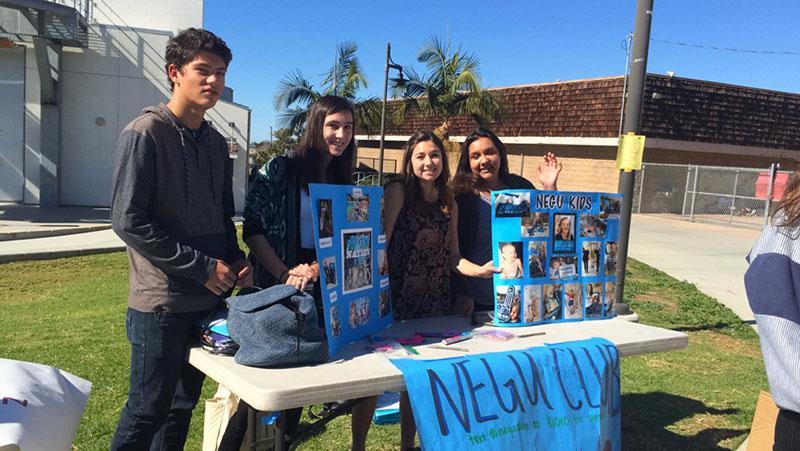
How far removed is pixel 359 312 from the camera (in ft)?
8.33

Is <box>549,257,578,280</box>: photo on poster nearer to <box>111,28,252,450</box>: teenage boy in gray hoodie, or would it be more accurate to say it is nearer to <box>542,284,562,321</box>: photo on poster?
<box>542,284,562,321</box>: photo on poster

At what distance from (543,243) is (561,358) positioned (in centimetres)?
59

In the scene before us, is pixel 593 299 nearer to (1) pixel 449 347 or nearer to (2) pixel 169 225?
(1) pixel 449 347

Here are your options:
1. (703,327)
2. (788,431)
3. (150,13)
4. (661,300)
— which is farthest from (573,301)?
(150,13)

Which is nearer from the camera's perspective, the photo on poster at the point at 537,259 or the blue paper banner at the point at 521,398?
the blue paper banner at the point at 521,398

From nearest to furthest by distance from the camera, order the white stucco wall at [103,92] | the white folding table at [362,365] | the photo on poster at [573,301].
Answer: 1. the white folding table at [362,365]
2. the photo on poster at [573,301]
3. the white stucco wall at [103,92]

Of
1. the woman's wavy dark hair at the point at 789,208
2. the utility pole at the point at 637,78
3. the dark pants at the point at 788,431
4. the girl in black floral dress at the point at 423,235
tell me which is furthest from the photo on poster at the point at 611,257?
the utility pole at the point at 637,78

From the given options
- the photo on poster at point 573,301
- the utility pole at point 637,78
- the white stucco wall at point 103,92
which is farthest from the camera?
the white stucco wall at point 103,92

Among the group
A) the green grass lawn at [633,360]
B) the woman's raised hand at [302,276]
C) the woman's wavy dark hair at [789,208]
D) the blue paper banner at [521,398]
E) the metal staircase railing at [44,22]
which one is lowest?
the green grass lawn at [633,360]

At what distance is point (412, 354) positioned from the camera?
93.8 inches

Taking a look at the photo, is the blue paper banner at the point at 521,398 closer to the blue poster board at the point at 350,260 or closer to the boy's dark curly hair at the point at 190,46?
the blue poster board at the point at 350,260

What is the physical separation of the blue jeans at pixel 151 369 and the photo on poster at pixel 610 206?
6.66 feet

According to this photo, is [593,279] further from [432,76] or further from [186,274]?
[432,76]

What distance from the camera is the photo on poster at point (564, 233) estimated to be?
2916 millimetres
